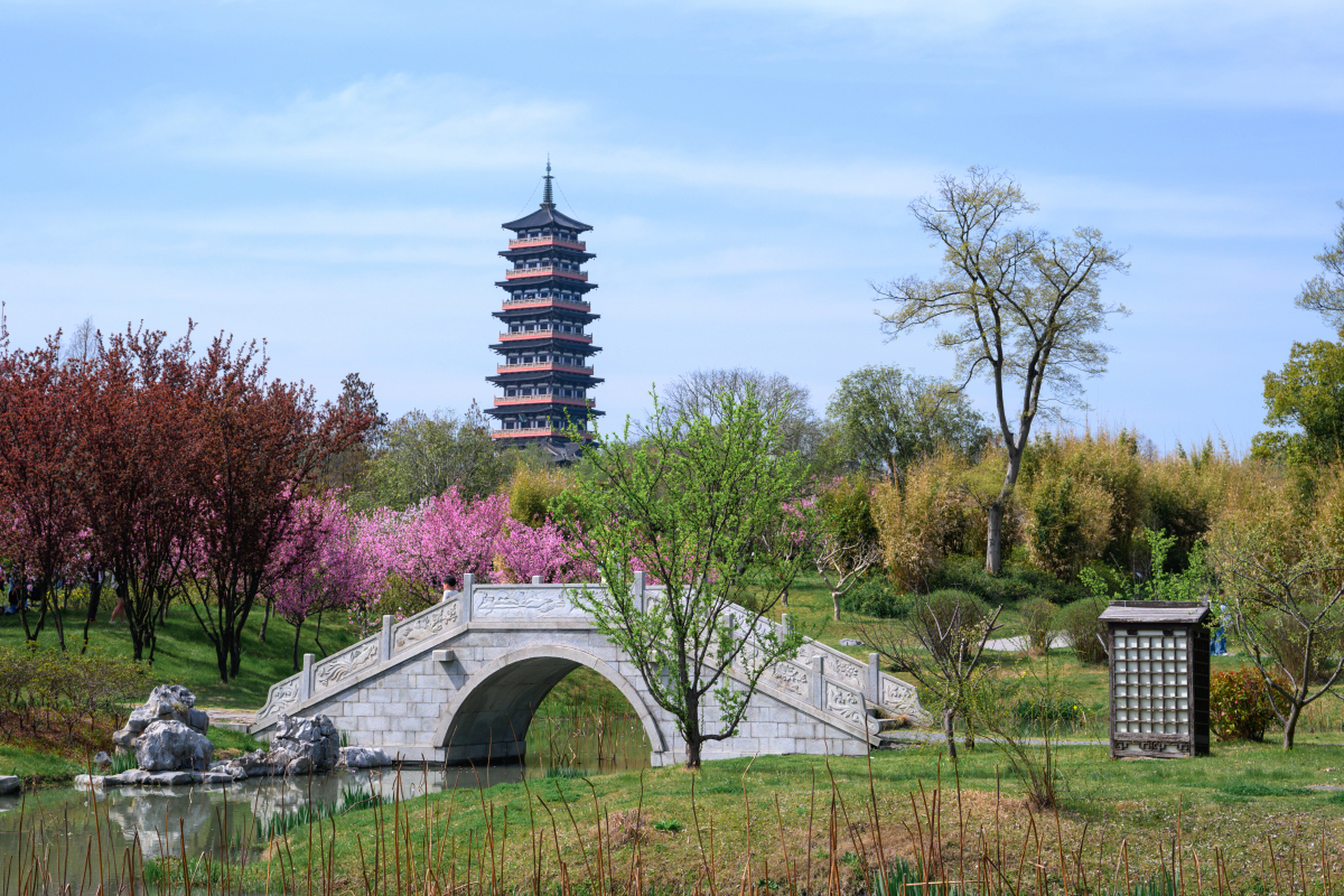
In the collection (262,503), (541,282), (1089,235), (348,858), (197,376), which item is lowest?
(348,858)

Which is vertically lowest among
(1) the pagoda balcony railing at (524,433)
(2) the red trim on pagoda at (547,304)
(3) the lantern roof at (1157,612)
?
(3) the lantern roof at (1157,612)

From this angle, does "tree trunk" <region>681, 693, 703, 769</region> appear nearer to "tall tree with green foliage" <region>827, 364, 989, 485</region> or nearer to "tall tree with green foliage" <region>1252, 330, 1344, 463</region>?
"tall tree with green foliage" <region>1252, 330, 1344, 463</region>

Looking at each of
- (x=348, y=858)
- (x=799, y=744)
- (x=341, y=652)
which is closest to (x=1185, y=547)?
(x=799, y=744)

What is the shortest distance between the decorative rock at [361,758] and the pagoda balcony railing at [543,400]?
169 feet

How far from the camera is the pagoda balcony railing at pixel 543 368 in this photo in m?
70.8

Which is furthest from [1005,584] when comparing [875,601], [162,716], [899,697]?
[162,716]

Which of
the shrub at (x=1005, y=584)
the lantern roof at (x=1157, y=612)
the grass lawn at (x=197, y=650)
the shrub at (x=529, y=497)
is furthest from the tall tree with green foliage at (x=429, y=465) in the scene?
the lantern roof at (x=1157, y=612)

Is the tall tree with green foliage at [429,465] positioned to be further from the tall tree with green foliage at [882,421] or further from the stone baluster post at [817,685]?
the stone baluster post at [817,685]

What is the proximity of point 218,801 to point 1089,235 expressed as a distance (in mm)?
25153

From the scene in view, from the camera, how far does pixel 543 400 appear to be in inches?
2776

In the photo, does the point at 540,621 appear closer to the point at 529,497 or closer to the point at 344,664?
the point at 344,664

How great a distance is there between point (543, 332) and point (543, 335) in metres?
0.49

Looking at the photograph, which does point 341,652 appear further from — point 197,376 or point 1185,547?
point 1185,547

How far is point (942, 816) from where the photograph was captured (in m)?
9.30
